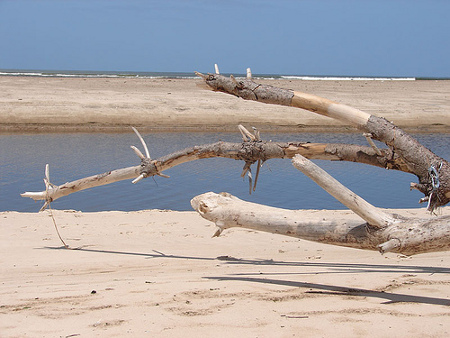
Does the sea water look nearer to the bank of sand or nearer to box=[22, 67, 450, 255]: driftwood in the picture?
the bank of sand

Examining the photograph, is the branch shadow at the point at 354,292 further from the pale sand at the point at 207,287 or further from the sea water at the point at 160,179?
the sea water at the point at 160,179

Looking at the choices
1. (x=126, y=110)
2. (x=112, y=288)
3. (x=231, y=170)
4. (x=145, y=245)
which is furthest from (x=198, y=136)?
(x=112, y=288)

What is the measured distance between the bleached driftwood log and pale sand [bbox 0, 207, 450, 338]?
1.35ft

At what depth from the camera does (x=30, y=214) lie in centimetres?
877

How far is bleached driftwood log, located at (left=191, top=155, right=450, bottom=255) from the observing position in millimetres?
4043

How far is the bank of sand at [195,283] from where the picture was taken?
351cm

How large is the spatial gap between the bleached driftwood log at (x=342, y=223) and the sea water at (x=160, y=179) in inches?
183

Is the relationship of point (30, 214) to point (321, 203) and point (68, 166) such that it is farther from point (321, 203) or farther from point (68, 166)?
point (321, 203)

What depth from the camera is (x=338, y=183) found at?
419 centimetres

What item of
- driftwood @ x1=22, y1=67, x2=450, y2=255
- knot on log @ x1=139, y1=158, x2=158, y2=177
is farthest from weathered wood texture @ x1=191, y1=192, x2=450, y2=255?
knot on log @ x1=139, y1=158, x2=158, y2=177

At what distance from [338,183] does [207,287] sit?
141 centimetres

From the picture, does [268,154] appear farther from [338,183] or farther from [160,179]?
[160,179]

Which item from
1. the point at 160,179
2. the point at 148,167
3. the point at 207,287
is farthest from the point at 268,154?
the point at 160,179

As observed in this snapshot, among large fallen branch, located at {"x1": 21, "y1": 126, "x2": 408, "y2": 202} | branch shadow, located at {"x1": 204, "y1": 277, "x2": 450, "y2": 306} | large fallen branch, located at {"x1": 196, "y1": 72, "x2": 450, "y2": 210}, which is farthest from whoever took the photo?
large fallen branch, located at {"x1": 21, "y1": 126, "x2": 408, "y2": 202}
